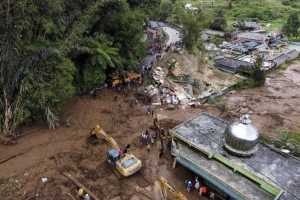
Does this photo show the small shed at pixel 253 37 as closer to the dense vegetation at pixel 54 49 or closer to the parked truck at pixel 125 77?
the dense vegetation at pixel 54 49

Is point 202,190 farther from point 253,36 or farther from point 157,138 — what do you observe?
point 253,36

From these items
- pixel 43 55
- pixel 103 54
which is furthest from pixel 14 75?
pixel 103 54

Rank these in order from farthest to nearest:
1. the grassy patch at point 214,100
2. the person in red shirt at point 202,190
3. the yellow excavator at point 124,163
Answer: the grassy patch at point 214,100
the yellow excavator at point 124,163
the person in red shirt at point 202,190

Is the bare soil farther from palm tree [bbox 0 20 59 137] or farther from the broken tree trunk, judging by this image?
palm tree [bbox 0 20 59 137]

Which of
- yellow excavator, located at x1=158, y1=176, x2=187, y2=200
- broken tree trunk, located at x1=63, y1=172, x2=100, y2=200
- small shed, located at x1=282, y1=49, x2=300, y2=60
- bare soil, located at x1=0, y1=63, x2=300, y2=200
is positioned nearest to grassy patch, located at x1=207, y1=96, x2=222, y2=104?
bare soil, located at x1=0, y1=63, x2=300, y2=200

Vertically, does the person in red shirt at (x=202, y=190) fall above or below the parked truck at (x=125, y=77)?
below

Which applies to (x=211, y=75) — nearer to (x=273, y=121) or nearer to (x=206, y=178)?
(x=273, y=121)

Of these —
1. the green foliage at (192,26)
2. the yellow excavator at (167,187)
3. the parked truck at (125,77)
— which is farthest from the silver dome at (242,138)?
the green foliage at (192,26)
